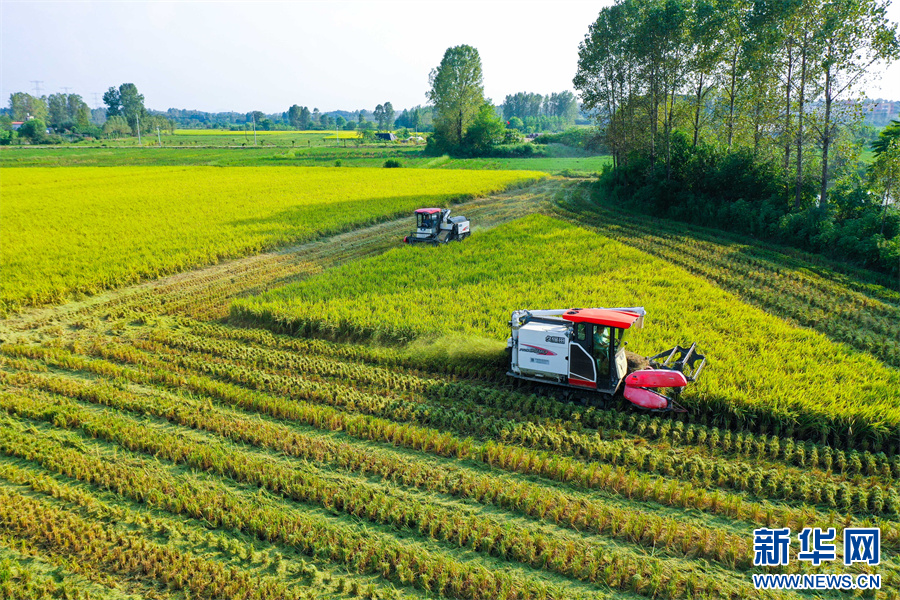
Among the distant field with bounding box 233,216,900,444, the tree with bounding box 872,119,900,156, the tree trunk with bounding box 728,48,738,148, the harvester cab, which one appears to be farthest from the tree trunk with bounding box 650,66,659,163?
the harvester cab

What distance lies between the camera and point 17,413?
10.1 m

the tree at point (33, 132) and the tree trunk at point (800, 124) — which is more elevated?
the tree at point (33, 132)

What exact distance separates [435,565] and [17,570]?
17.0 ft

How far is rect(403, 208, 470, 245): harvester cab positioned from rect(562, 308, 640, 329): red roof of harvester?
45.7ft

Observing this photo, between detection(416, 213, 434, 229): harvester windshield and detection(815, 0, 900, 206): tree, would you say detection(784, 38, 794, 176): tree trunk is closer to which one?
detection(815, 0, 900, 206): tree

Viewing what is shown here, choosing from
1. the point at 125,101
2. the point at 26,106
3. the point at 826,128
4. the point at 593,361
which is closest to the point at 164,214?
the point at 593,361

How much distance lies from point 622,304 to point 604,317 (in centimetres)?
566

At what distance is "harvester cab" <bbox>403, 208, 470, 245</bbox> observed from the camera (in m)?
23.6

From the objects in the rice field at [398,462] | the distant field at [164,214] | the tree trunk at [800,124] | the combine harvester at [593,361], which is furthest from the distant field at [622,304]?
the tree trunk at [800,124]

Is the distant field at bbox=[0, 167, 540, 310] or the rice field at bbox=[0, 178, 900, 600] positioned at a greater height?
the distant field at bbox=[0, 167, 540, 310]

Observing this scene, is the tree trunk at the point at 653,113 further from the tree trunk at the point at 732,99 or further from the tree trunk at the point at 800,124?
the tree trunk at the point at 800,124

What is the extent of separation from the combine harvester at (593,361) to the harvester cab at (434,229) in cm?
1351

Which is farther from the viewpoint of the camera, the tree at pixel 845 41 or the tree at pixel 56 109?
the tree at pixel 56 109

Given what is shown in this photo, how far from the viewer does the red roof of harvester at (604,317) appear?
977 centimetres
